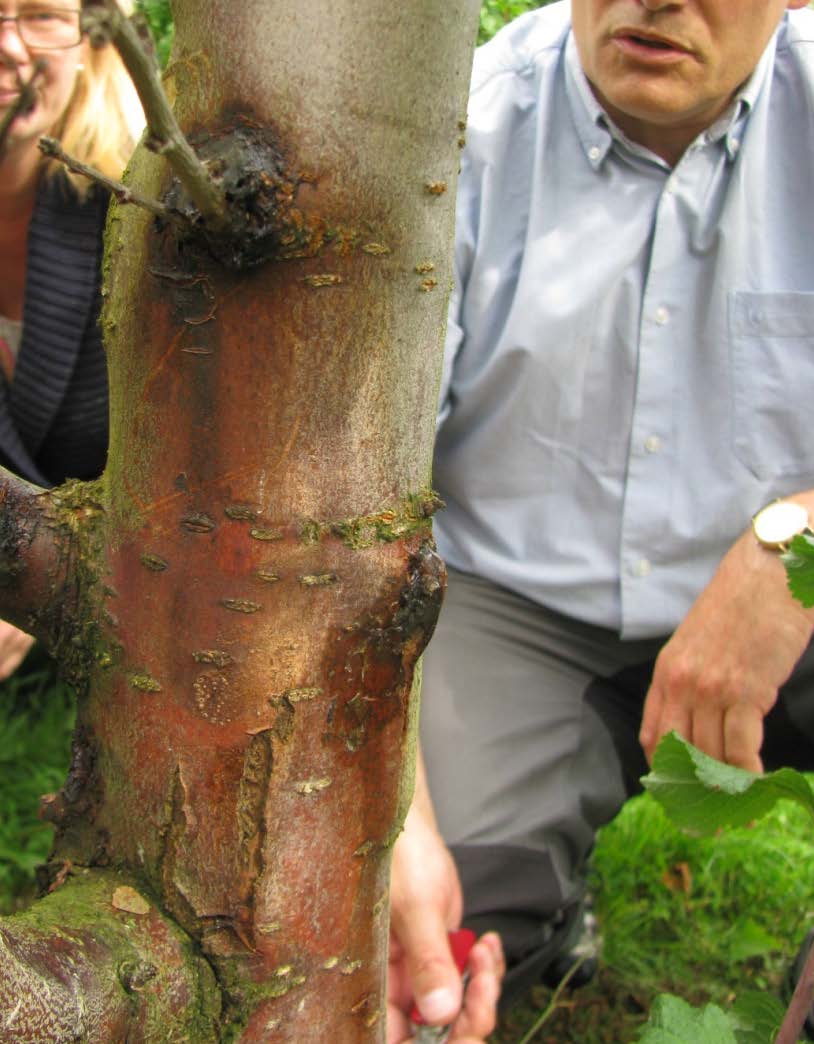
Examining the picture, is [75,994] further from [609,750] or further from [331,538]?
[609,750]

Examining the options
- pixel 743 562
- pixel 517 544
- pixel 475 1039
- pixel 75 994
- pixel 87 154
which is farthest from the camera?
pixel 87 154

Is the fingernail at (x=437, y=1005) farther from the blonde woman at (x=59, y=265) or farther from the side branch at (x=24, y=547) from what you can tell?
the blonde woman at (x=59, y=265)

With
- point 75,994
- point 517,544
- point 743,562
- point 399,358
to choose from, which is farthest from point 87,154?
point 75,994

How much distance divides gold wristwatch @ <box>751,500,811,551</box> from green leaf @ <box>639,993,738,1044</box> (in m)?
0.93

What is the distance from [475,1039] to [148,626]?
3.26ft

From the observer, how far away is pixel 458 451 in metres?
2.27

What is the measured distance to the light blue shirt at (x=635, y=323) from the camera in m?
2.06

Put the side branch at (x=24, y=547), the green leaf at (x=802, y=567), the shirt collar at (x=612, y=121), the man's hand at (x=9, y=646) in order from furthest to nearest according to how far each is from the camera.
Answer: the man's hand at (x=9, y=646)
the shirt collar at (x=612, y=121)
the green leaf at (x=802, y=567)
the side branch at (x=24, y=547)

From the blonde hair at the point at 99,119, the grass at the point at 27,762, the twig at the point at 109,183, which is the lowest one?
the grass at the point at 27,762

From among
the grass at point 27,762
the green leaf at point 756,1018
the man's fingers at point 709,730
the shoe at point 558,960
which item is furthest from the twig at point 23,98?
the grass at point 27,762

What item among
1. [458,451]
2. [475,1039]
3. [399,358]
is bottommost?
[475,1039]

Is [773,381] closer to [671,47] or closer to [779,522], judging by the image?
[779,522]

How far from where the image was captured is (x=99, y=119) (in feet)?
A: 8.01

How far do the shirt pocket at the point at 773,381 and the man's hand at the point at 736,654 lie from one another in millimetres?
282
